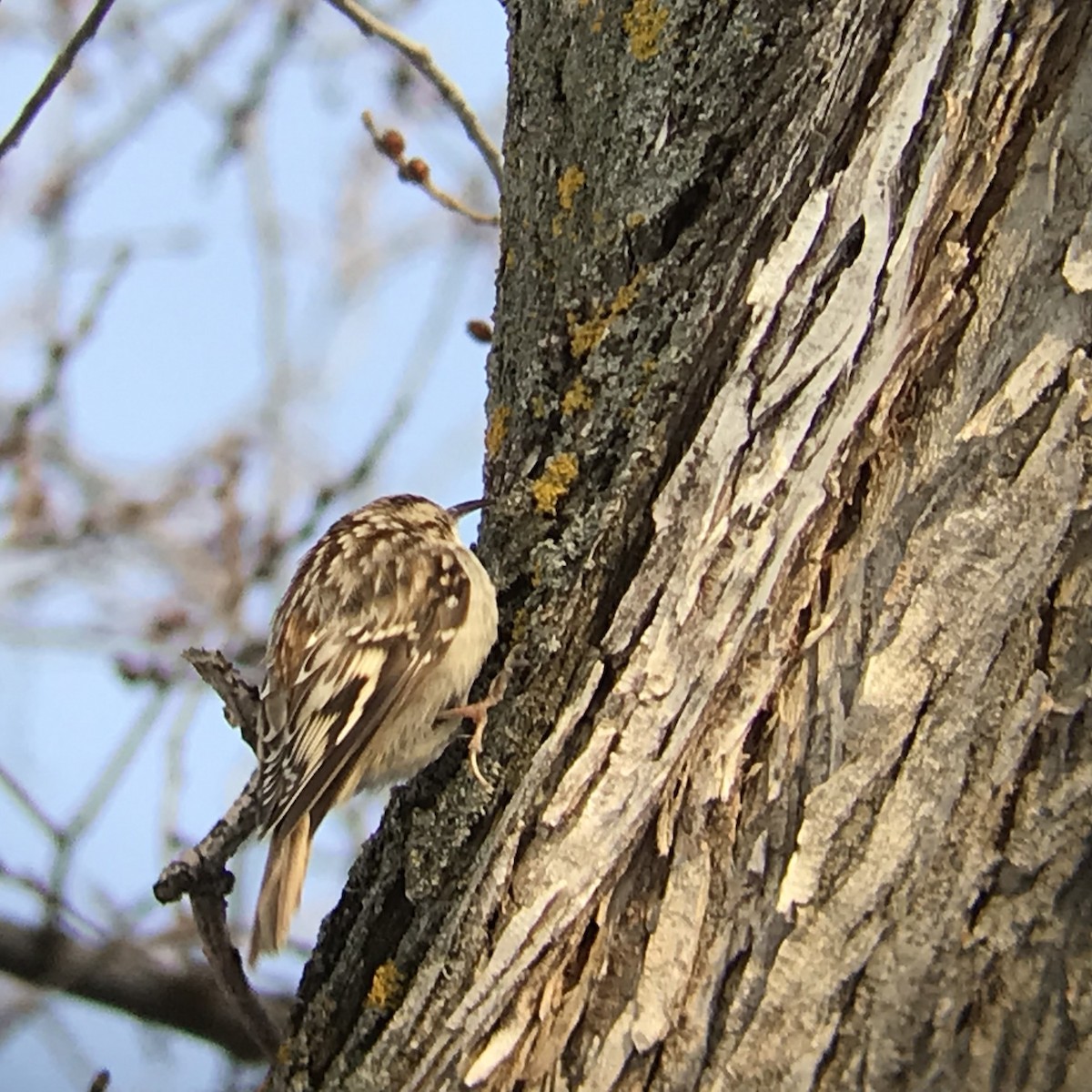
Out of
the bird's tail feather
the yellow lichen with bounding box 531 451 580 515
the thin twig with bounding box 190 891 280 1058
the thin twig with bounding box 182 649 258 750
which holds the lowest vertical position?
the thin twig with bounding box 190 891 280 1058

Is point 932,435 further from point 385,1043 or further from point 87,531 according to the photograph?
point 87,531

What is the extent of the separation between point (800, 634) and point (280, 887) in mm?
1185

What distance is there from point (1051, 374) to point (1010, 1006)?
68 cm

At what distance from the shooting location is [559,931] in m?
1.51

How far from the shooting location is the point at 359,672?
8.49ft

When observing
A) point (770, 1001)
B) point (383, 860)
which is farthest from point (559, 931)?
point (383, 860)

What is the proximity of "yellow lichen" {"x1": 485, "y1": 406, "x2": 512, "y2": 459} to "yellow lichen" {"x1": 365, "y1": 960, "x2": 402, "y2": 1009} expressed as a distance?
31.8 inches

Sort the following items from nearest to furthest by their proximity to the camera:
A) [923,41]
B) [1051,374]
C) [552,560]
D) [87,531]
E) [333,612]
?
[1051,374]
[923,41]
[552,560]
[333,612]
[87,531]

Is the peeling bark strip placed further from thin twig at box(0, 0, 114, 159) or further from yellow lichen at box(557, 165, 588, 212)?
thin twig at box(0, 0, 114, 159)

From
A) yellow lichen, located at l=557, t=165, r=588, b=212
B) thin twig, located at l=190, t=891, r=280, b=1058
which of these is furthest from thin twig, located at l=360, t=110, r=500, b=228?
thin twig, located at l=190, t=891, r=280, b=1058

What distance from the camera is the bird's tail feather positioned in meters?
2.23

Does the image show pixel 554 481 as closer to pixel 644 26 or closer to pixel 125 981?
pixel 644 26

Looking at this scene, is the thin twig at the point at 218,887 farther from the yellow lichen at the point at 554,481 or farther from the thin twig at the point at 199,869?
the yellow lichen at the point at 554,481

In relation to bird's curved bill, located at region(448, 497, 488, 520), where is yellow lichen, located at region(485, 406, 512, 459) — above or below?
below
